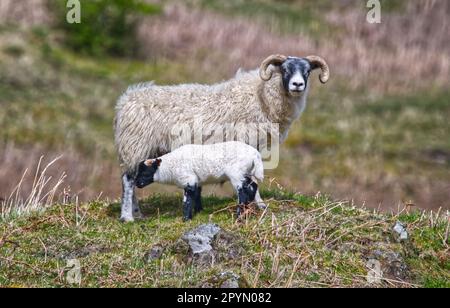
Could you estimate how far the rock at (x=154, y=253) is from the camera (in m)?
12.6

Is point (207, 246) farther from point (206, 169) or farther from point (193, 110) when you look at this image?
point (193, 110)

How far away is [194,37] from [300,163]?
425 inches

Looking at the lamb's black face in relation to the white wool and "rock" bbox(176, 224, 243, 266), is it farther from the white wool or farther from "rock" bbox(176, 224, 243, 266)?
"rock" bbox(176, 224, 243, 266)

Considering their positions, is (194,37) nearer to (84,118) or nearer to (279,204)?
(84,118)

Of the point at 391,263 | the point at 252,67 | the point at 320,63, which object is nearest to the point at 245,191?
the point at 391,263

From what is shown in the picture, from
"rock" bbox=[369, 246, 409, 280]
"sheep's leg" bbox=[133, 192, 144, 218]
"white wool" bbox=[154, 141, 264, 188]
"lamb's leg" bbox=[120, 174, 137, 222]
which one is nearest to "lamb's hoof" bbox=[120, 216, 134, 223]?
"lamb's leg" bbox=[120, 174, 137, 222]

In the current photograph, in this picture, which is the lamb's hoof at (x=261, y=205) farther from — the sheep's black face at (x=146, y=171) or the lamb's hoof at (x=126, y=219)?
the lamb's hoof at (x=126, y=219)

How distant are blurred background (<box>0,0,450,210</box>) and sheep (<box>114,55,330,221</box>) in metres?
11.5

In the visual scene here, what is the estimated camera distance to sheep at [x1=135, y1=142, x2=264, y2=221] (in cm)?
1391

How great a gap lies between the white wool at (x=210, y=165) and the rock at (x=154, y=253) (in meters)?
1.67

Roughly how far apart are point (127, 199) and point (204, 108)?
1805 millimetres

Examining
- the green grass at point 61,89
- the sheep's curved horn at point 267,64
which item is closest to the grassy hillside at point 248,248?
the sheep's curved horn at point 267,64

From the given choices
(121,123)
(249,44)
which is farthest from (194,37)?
(121,123)

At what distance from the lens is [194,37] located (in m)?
40.1
